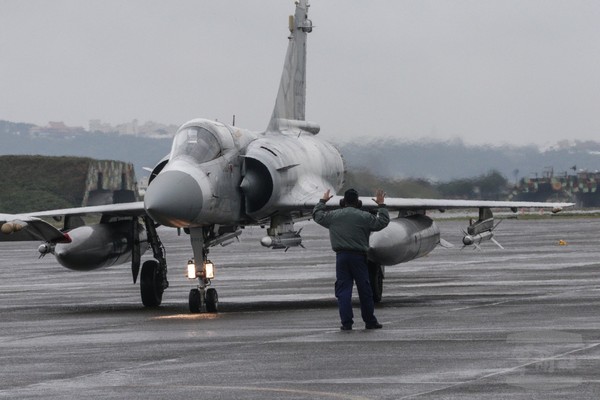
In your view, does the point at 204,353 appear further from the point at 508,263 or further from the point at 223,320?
the point at 508,263

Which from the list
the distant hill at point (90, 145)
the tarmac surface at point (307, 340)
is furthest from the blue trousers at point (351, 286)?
the distant hill at point (90, 145)

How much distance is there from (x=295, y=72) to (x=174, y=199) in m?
10.3

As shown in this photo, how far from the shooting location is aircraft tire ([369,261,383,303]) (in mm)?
22641

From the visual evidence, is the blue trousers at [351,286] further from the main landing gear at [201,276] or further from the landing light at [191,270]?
the landing light at [191,270]

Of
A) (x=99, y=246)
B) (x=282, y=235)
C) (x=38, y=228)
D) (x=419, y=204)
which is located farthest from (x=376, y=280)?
(x=38, y=228)

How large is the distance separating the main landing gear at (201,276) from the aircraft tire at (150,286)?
1708 mm

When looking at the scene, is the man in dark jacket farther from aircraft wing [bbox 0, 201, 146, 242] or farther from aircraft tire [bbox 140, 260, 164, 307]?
aircraft tire [bbox 140, 260, 164, 307]

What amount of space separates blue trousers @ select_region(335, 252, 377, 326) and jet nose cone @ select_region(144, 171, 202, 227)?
3.17 m

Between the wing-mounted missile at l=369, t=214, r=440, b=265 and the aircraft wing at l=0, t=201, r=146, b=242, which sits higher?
the aircraft wing at l=0, t=201, r=146, b=242

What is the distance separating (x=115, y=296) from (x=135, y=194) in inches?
3147

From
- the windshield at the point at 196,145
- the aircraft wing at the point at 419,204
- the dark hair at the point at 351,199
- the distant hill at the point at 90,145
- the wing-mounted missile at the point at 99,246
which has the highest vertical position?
the distant hill at the point at 90,145

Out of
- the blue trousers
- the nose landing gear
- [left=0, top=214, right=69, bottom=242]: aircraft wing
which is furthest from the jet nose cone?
the blue trousers

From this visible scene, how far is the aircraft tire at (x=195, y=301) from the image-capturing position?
2094 centimetres

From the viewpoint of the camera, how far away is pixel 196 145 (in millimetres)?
21484
